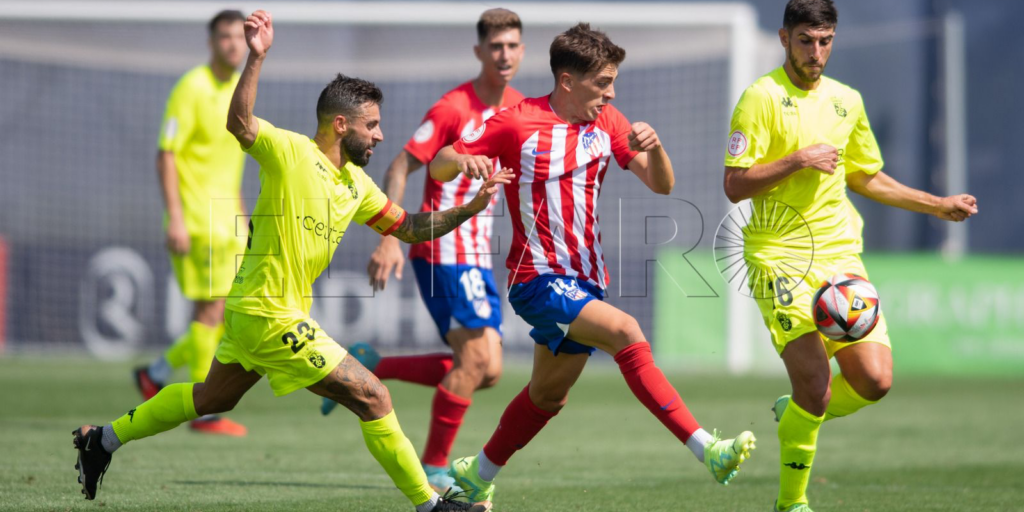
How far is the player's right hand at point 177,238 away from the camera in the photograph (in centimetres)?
800

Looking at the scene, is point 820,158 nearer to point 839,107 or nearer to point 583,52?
point 839,107

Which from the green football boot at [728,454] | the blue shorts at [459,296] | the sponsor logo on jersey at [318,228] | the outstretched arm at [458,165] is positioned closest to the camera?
the green football boot at [728,454]

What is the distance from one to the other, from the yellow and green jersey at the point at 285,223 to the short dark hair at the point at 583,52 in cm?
113

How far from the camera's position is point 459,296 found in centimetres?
638

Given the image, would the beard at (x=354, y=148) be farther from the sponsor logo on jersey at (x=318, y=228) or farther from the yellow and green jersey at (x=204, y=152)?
the yellow and green jersey at (x=204, y=152)

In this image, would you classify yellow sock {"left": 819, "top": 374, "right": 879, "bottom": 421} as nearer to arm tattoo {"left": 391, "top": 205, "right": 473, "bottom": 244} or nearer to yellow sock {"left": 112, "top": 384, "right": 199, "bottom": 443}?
arm tattoo {"left": 391, "top": 205, "right": 473, "bottom": 244}

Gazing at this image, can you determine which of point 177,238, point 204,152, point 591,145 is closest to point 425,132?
point 591,145

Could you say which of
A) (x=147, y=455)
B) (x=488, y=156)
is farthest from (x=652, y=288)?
(x=488, y=156)

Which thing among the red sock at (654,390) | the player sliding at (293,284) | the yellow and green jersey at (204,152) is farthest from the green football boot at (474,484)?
the yellow and green jersey at (204,152)

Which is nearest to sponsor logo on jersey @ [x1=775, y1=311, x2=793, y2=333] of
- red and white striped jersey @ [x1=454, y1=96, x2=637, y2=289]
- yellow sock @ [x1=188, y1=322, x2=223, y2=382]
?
red and white striped jersey @ [x1=454, y1=96, x2=637, y2=289]

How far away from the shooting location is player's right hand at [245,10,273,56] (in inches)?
177

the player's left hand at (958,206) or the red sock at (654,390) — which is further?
the player's left hand at (958,206)

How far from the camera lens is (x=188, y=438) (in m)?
7.81

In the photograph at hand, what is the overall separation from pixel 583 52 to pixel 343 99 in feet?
3.49
